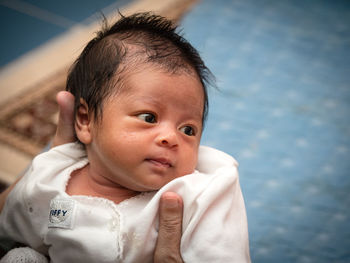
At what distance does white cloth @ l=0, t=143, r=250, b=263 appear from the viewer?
0.66m

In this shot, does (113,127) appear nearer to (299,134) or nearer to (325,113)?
(299,134)

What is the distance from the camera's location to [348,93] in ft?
6.14

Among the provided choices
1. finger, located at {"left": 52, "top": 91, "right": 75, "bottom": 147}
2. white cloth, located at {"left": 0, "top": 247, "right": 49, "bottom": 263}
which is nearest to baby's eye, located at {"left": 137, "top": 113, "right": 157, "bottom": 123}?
finger, located at {"left": 52, "top": 91, "right": 75, "bottom": 147}

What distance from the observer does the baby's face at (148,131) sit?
0.67 m

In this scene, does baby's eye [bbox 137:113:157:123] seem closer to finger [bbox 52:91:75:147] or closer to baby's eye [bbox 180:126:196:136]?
baby's eye [bbox 180:126:196:136]

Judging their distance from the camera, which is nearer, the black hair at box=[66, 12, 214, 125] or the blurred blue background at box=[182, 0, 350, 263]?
the black hair at box=[66, 12, 214, 125]

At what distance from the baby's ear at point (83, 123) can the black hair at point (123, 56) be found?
0.02 m

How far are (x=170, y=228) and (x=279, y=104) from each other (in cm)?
129

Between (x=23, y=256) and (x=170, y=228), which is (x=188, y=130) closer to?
(x=170, y=228)

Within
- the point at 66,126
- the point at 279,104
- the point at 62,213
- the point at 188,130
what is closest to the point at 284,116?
the point at 279,104

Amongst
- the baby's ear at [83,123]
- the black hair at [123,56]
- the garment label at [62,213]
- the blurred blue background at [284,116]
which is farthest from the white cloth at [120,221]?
the blurred blue background at [284,116]

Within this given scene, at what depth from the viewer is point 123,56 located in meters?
0.75

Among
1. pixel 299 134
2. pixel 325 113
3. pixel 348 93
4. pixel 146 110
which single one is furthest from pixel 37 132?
pixel 348 93

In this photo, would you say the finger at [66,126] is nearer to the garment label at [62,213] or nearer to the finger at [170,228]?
the garment label at [62,213]
